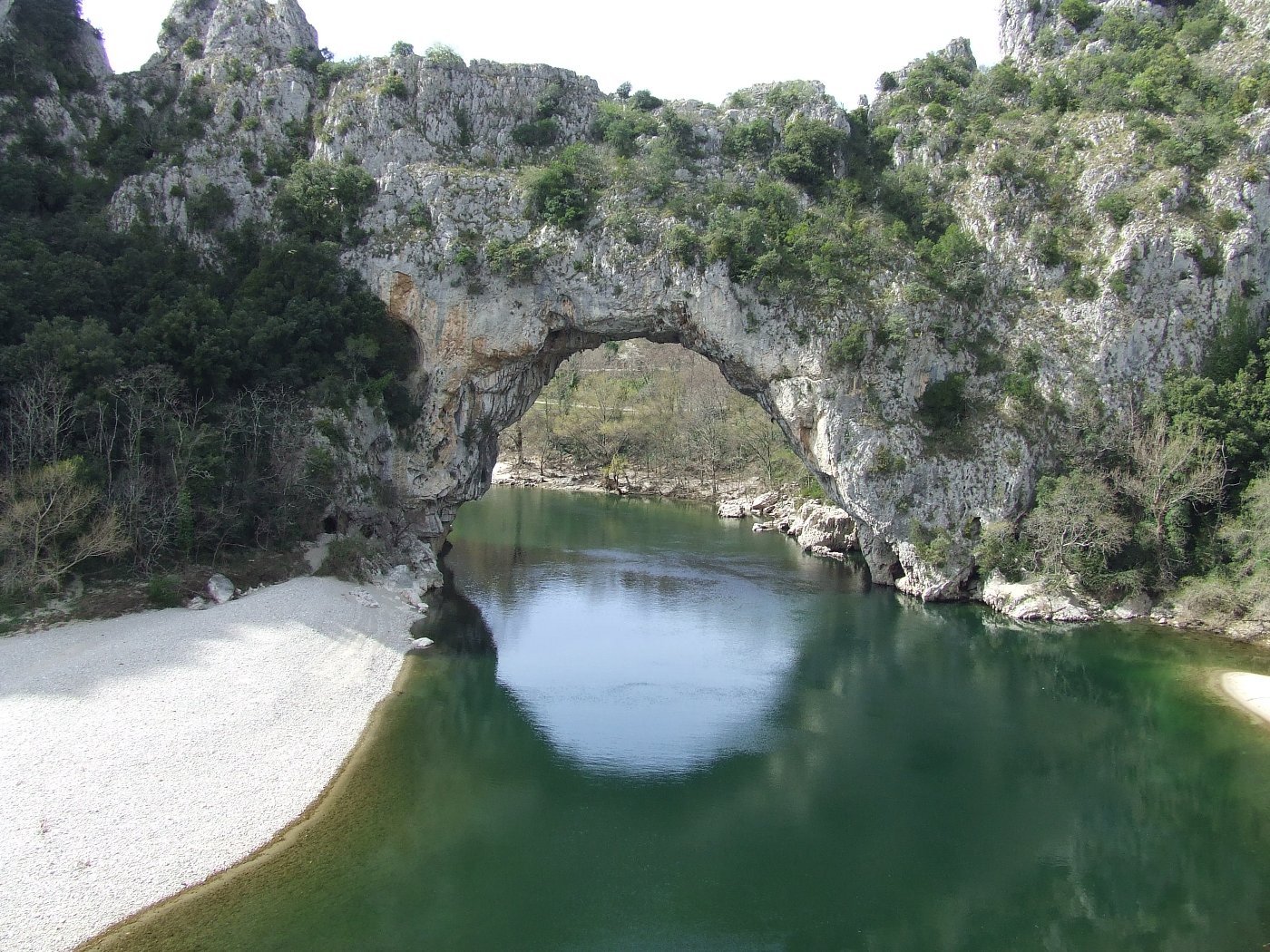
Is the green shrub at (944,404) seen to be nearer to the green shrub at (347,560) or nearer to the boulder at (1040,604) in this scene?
the boulder at (1040,604)

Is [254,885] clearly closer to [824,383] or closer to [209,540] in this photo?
[209,540]

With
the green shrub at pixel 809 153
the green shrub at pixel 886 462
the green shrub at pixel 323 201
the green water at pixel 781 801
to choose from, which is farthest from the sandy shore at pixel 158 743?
the green shrub at pixel 809 153

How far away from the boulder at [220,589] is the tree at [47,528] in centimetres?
297

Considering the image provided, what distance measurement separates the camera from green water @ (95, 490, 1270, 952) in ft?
46.2

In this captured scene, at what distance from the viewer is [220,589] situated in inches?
1056

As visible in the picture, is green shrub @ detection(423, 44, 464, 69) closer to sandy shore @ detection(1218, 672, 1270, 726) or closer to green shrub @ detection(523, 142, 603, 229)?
green shrub @ detection(523, 142, 603, 229)

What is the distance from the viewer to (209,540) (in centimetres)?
2912

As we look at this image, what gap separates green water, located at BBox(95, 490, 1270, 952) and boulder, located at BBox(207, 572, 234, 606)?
7019 mm

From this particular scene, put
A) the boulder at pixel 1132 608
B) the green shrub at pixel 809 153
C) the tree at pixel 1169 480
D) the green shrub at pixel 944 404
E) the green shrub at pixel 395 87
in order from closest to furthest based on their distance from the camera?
the tree at pixel 1169 480 < the boulder at pixel 1132 608 < the green shrub at pixel 944 404 < the green shrub at pixel 395 87 < the green shrub at pixel 809 153

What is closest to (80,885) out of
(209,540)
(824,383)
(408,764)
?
(408,764)

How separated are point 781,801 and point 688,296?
76.9ft

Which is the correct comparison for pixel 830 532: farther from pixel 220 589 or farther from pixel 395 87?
pixel 395 87

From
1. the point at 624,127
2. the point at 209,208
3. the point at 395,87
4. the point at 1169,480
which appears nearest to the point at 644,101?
the point at 624,127

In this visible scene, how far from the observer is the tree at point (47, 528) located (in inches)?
925
